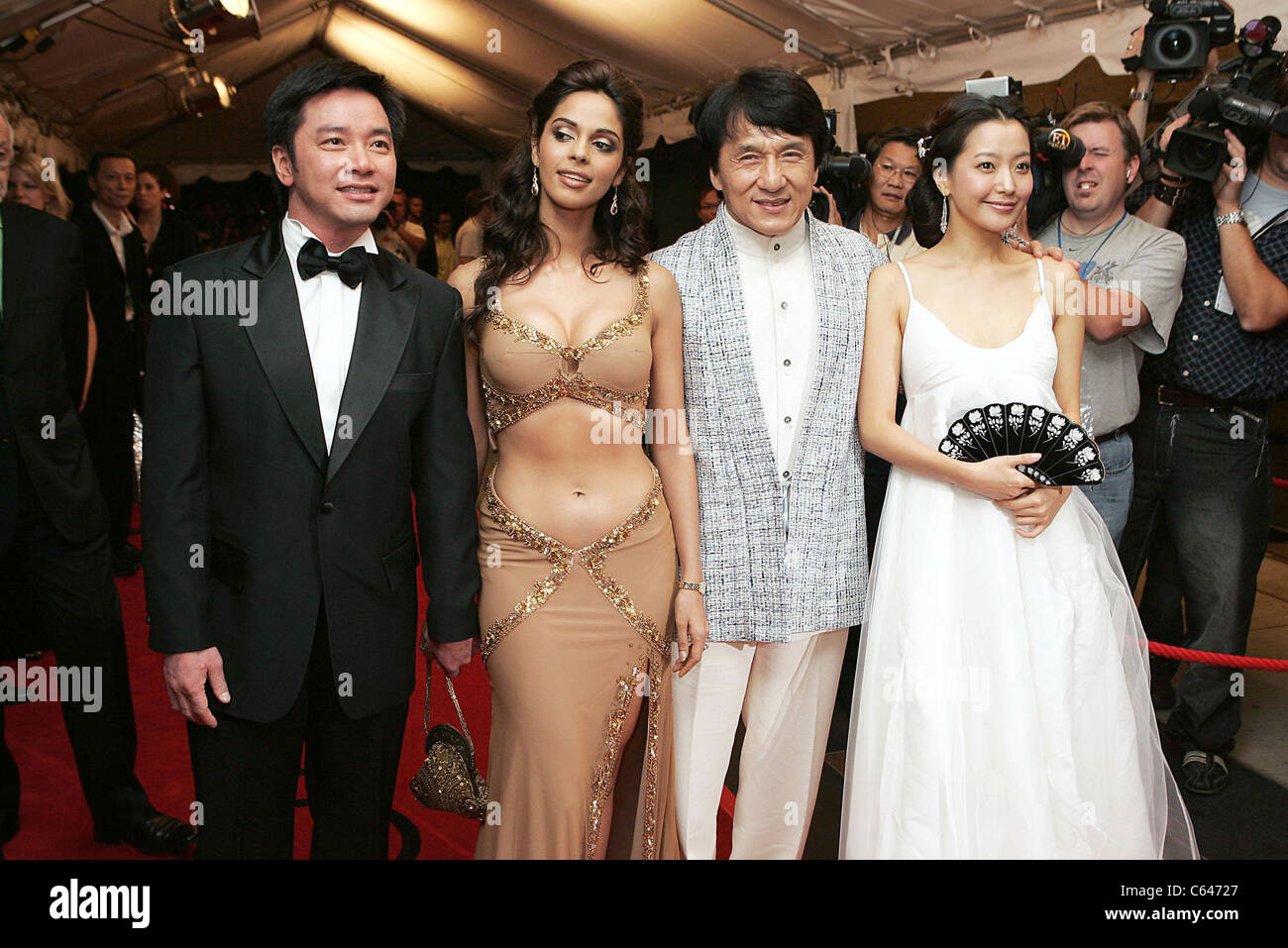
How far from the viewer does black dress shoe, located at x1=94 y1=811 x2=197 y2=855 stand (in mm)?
2738

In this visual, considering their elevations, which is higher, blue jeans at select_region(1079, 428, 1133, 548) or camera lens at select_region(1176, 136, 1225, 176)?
camera lens at select_region(1176, 136, 1225, 176)

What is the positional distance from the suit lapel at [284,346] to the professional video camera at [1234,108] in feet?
8.39

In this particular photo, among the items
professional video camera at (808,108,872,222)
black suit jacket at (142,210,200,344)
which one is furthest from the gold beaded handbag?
black suit jacket at (142,210,200,344)

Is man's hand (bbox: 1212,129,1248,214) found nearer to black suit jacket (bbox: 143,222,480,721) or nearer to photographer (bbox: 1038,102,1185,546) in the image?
photographer (bbox: 1038,102,1185,546)

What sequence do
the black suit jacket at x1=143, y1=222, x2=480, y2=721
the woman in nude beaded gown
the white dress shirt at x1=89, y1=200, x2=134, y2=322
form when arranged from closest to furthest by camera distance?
the black suit jacket at x1=143, y1=222, x2=480, y2=721, the woman in nude beaded gown, the white dress shirt at x1=89, y1=200, x2=134, y2=322

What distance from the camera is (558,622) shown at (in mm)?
2115

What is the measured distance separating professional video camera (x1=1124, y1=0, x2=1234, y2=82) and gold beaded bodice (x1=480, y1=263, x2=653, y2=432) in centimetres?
196

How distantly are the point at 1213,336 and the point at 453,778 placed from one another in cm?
250

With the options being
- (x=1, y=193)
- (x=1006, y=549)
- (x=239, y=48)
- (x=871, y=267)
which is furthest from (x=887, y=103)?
(x=239, y=48)

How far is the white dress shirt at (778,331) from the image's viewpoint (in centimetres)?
237

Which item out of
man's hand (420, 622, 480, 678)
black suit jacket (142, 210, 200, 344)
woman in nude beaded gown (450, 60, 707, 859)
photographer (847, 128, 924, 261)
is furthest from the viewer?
black suit jacket (142, 210, 200, 344)

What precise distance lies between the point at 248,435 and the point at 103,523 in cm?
116

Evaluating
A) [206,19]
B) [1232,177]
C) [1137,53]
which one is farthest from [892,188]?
[206,19]

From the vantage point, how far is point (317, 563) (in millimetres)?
1819
